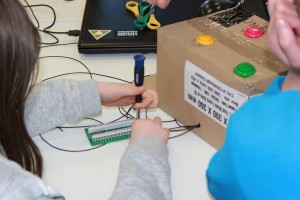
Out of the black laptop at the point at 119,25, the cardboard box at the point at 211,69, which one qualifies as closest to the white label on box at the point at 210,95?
the cardboard box at the point at 211,69

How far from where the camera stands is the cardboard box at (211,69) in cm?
82

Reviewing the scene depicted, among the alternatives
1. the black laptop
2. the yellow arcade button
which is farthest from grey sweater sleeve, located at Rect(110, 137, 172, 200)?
the black laptop

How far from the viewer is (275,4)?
667mm

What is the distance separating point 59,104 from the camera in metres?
0.95

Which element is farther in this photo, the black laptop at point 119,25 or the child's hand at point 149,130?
the black laptop at point 119,25

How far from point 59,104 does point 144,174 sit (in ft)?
0.93

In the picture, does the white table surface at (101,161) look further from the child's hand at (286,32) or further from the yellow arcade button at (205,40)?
the child's hand at (286,32)

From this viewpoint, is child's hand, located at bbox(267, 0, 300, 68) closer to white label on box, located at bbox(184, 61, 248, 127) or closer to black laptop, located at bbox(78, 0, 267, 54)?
white label on box, located at bbox(184, 61, 248, 127)

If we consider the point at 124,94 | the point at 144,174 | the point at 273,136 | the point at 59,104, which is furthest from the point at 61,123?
the point at 273,136

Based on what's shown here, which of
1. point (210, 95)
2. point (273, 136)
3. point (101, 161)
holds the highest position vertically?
point (273, 136)

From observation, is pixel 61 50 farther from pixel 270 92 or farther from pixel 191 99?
pixel 270 92

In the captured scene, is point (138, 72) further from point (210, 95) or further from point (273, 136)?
point (273, 136)

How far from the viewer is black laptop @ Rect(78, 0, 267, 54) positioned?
1.16 m

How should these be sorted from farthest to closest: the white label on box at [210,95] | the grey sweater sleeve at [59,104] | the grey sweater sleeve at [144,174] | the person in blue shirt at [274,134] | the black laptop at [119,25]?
the black laptop at [119,25] → the grey sweater sleeve at [59,104] → the white label on box at [210,95] → the grey sweater sleeve at [144,174] → the person in blue shirt at [274,134]
